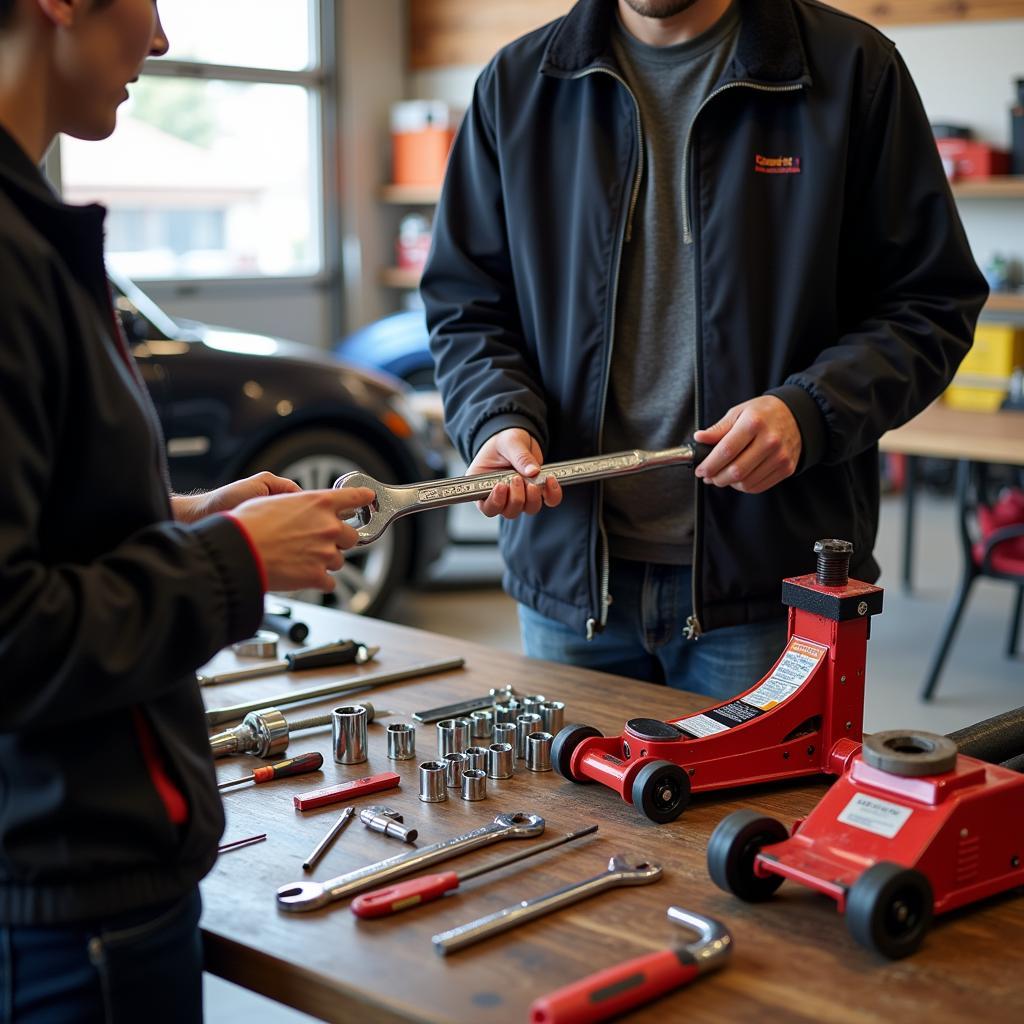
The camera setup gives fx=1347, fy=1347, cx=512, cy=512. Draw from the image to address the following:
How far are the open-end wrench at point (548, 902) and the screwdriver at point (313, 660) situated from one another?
66 centimetres

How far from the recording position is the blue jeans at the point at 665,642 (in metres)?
1.70

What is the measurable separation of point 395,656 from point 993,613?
11.4ft

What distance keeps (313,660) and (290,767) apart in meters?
0.36

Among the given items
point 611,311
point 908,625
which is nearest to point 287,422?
Result: point 908,625

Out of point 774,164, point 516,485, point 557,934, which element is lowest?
point 557,934

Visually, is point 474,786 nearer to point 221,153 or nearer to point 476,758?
point 476,758

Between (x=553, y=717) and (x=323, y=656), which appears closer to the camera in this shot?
(x=553, y=717)

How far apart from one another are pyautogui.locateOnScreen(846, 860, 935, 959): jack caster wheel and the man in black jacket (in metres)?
0.63

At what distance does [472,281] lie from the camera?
1851 millimetres

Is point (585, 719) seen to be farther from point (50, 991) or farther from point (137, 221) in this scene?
point (137, 221)

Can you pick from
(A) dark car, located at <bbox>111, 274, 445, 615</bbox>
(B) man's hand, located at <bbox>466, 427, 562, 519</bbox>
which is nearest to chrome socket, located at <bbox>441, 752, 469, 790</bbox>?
(B) man's hand, located at <bbox>466, 427, 562, 519</bbox>

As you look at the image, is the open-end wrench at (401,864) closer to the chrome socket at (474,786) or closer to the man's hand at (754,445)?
the chrome socket at (474,786)

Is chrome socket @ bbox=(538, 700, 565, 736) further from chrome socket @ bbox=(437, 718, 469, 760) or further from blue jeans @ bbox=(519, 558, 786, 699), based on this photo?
blue jeans @ bbox=(519, 558, 786, 699)

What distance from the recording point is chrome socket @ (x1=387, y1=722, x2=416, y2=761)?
1420mm
